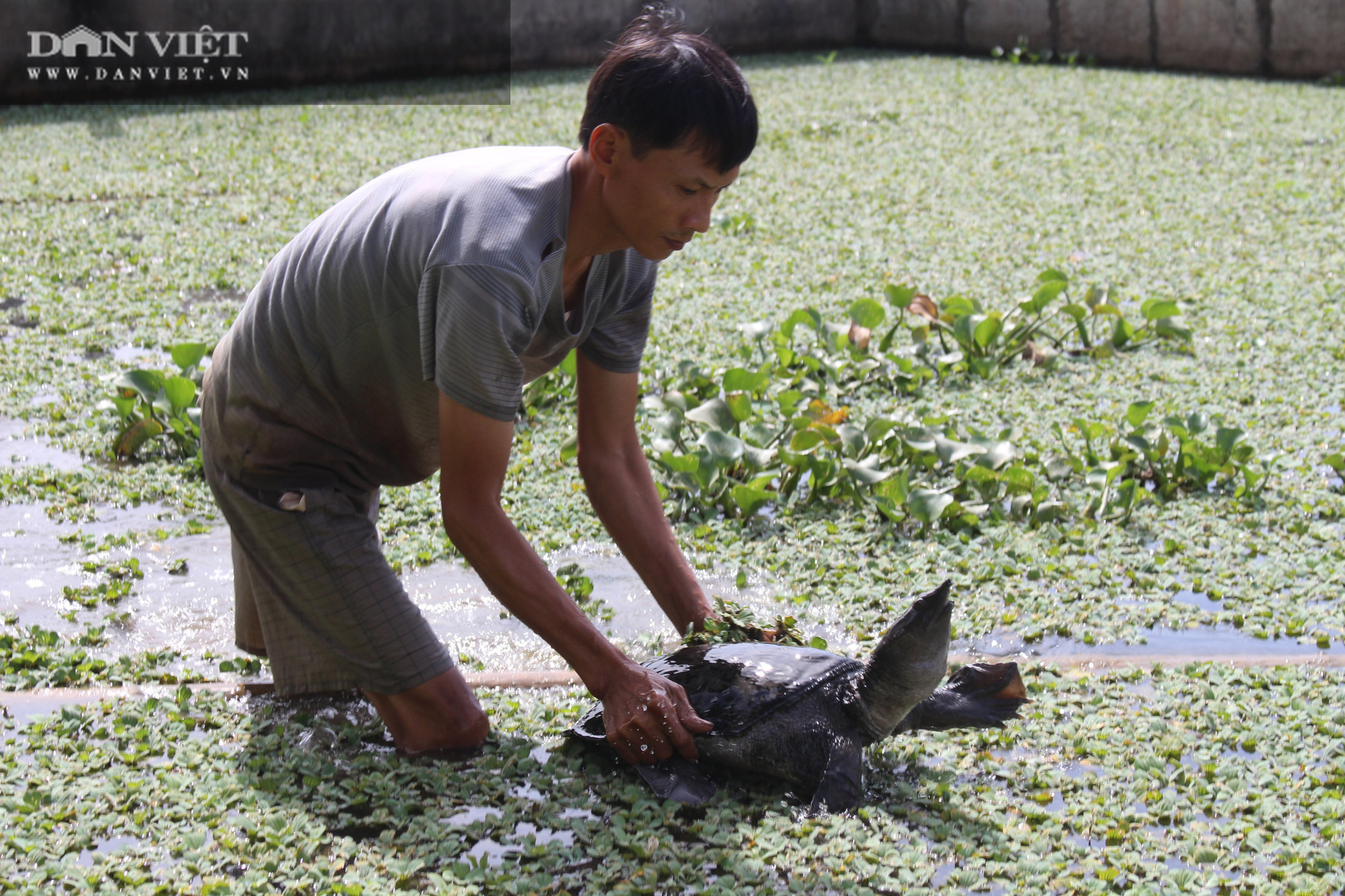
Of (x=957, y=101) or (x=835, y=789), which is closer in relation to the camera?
(x=835, y=789)

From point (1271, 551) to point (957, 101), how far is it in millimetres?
6289

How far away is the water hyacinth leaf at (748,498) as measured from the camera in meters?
2.82

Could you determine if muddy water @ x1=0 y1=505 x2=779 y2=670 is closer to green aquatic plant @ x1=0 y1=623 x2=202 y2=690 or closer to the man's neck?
green aquatic plant @ x1=0 y1=623 x2=202 y2=690

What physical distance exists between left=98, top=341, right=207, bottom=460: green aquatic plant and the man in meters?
1.10

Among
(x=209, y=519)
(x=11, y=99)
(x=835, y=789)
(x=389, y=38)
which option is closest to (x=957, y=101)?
(x=389, y=38)

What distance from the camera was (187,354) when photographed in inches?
128

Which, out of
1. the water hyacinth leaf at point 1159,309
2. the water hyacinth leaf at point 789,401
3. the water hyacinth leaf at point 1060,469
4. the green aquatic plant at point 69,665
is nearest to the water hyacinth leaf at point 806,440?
the water hyacinth leaf at point 789,401

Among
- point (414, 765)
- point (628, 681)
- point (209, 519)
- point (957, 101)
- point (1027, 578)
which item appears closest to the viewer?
point (628, 681)

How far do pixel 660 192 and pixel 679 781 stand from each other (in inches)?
34.8

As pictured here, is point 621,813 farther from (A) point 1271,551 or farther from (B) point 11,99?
(B) point 11,99

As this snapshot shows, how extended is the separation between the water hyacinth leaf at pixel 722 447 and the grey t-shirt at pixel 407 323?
876 mm

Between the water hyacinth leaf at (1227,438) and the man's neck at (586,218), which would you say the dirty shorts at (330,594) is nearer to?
the man's neck at (586,218)

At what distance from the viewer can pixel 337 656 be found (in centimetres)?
198

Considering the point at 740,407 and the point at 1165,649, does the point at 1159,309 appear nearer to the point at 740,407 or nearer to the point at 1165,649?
the point at 740,407
